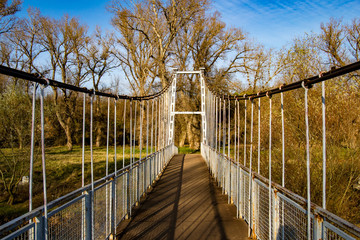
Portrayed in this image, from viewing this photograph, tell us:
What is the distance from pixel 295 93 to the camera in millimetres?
9250

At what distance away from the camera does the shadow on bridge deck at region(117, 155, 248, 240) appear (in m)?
4.49

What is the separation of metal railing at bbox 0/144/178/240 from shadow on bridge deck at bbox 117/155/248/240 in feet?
1.03

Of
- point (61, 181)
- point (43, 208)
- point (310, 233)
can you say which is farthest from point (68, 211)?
point (61, 181)

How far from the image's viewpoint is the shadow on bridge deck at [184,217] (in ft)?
14.7

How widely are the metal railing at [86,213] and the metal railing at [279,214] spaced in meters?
Answer: 1.80

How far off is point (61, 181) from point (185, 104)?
13426mm

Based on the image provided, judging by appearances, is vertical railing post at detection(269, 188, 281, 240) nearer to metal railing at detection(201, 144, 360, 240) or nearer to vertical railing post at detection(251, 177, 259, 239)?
metal railing at detection(201, 144, 360, 240)

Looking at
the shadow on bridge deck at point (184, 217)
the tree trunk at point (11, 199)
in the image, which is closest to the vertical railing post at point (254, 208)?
the shadow on bridge deck at point (184, 217)

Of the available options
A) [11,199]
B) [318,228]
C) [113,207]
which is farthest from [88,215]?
[11,199]

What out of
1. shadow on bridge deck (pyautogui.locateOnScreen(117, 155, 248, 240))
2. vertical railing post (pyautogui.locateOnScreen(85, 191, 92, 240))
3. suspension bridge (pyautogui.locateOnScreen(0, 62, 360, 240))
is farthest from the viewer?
shadow on bridge deck (pyautogui.locateOnScreen(117, 155, 248, 240))

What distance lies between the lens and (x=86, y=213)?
10.4 feet

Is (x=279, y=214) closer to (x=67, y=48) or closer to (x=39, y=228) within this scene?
(x=39, y=228)

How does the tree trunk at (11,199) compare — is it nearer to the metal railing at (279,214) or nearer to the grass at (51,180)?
the grass at (51,180)

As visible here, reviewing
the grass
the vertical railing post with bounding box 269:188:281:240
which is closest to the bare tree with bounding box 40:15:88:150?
the grass
